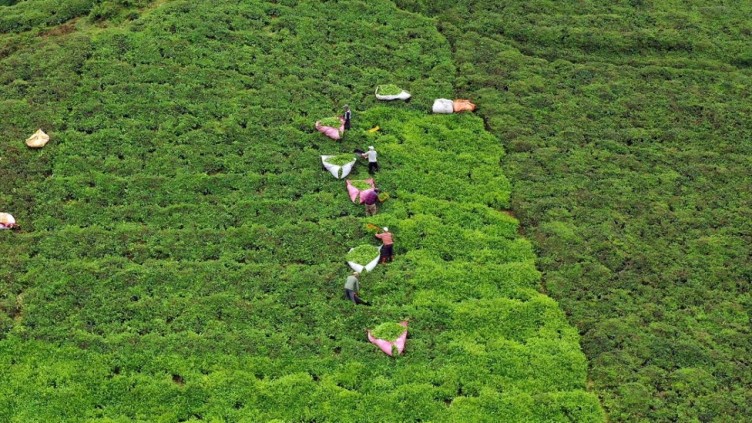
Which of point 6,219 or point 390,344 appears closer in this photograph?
point 390,344

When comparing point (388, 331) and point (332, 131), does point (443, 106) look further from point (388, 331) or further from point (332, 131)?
point (388, 331)

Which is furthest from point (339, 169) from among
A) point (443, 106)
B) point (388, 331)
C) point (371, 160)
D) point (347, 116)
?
point (388, 331)

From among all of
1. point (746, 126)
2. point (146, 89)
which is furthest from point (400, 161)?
point (746, 126)

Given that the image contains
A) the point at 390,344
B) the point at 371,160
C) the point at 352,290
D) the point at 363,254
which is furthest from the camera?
the point at 371,160

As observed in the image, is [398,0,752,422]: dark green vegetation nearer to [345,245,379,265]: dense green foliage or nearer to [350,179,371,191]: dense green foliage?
[350,179,371,191]: dense green foliage

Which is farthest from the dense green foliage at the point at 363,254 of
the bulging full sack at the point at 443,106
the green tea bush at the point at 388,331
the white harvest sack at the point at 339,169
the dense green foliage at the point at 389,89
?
the dense green foliage at the point at 389,89

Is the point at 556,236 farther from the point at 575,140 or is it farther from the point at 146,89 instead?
the point at 146,89
